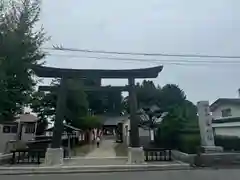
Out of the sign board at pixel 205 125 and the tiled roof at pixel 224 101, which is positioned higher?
the tiled roof at pixel 224 101

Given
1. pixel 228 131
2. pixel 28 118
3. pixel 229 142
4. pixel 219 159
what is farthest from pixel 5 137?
pixel 219 159

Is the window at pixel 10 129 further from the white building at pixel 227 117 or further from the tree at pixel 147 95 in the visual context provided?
the tree at pixel 147 95

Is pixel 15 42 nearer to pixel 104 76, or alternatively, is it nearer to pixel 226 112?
pixel 104 76

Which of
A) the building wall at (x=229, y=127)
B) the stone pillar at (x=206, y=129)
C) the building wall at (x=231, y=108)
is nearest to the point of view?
the stone pillar at (x=206, y=129)

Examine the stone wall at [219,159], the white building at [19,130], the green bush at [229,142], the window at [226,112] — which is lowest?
the stone wall at [219,159]

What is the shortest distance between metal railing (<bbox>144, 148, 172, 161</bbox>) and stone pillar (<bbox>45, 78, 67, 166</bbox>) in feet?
15.8

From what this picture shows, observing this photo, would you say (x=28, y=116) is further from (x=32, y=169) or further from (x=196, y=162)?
(x=196, y=162)

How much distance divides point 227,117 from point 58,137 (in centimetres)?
1404

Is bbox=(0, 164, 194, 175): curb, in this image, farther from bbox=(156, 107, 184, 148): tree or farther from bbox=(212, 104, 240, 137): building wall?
bbox=(212, 104, 240, 137): building wall

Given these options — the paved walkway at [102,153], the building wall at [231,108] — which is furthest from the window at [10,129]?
the building wall at [231,108]

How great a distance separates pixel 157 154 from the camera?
16266 mm

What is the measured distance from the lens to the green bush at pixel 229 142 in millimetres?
15797

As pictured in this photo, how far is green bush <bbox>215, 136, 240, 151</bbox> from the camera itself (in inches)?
622

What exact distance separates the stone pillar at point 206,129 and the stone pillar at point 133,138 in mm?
3462
